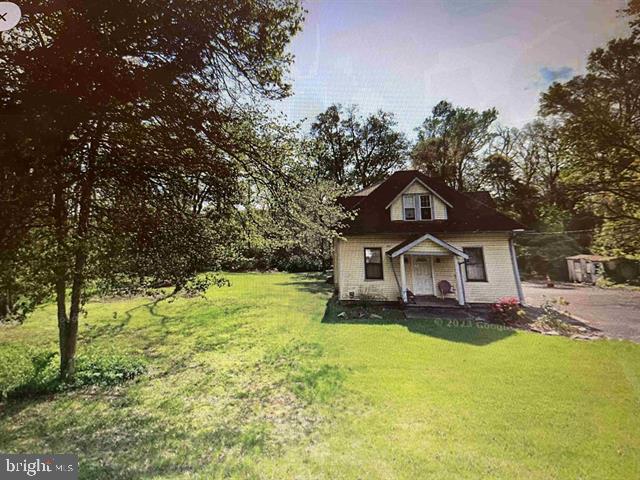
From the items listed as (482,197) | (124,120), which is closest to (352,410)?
(124,120)

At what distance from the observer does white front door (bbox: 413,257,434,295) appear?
1186cm

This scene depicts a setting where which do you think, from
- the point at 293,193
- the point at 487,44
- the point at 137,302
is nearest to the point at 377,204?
the point at 293,193

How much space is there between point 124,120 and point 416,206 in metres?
10.8

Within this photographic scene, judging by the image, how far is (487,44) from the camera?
12.6ft

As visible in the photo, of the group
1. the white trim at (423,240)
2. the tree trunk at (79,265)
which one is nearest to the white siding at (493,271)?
the white trim at (423,240)

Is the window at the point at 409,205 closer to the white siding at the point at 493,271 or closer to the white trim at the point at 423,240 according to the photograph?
the white trim at the point at 423,240

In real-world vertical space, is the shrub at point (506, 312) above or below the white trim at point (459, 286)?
below

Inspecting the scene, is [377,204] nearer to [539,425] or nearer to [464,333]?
[464,333]

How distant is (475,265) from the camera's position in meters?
11.3

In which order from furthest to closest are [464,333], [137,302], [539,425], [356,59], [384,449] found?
[137,302] → [464,333] → [356,59] → [539,425] → [384,449]

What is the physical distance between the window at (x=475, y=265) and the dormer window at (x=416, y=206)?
7.15 feet

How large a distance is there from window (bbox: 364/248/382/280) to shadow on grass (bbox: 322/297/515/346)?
140cm

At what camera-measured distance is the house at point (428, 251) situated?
10.9 m

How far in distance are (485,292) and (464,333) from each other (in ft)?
15.0
